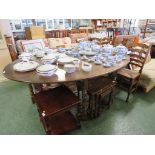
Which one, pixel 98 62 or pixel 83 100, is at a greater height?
pixel 98 62

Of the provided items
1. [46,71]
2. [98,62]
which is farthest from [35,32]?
[46,71]

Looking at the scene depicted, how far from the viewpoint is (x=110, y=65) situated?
5.07ft

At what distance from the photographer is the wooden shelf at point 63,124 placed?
62.6 inches

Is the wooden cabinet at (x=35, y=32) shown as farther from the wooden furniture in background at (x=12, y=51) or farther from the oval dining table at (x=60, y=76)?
the oval dining table at (x=60, y=76)

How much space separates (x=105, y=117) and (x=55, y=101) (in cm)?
81

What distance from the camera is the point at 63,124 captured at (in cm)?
168

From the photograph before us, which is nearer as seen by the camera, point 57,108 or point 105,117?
point 57,108

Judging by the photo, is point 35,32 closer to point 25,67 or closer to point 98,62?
point 25,67

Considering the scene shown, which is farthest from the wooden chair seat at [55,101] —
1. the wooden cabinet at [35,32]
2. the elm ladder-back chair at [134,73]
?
the wooden cabinet at [35,32]

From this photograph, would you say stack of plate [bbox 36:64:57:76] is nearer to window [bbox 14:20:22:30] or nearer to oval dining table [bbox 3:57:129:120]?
oval dining table [bbox 3:57:129:120]

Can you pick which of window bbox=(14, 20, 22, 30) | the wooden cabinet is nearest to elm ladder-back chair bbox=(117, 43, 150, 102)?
the wooden cabinet

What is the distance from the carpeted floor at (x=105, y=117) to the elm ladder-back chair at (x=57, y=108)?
0.13 meters
